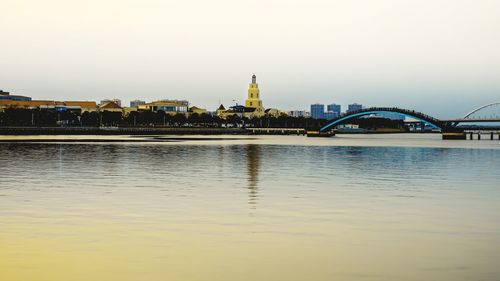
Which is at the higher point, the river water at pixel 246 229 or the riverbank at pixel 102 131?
the riverbank at pixel 102 131

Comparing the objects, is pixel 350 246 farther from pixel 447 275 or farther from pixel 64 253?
pixel 64 253

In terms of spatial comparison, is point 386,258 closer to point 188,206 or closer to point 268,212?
point 268,212

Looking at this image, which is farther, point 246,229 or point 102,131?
point 102,131

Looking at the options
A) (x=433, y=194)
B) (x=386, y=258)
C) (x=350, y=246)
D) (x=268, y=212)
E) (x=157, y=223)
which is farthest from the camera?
(x=433, y=194)


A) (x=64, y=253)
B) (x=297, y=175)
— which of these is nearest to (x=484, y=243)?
(x=64, y=253)

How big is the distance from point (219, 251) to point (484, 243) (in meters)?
6.04

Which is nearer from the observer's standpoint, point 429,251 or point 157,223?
point 429,251

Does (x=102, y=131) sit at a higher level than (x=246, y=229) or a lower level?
higher

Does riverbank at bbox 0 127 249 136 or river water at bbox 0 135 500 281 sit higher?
riverbank at bbox 0 127 249 136

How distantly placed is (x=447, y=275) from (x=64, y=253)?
7.41 m

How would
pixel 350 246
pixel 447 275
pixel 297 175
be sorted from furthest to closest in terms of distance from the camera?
pixel 297 175 → pixel 350 246 → pixel 447 275

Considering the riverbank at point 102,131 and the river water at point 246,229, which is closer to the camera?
the river water at point 246,229

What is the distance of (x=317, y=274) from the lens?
40.3 ft

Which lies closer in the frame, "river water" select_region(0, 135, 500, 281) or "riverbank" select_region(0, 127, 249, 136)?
"river water" select_region(0, 135, 500, 281)
